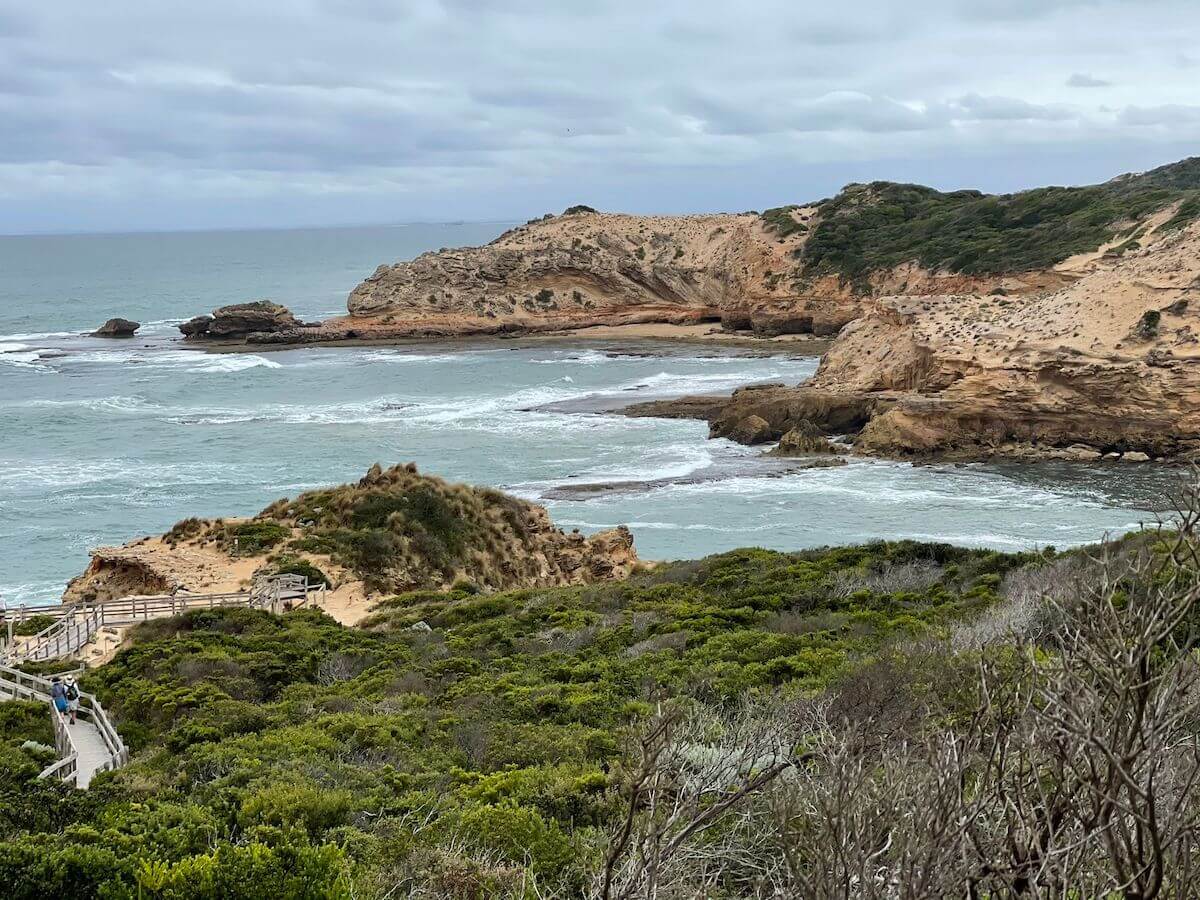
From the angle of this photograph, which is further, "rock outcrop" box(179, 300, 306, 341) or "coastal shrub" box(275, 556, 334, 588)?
"rock outcrop" box(179, 300, 306, 341)

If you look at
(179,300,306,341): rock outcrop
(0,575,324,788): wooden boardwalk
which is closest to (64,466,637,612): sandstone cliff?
(0,575,324,788): wooden boardwalk

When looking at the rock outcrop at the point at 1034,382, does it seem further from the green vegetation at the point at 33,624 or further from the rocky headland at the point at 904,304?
the green vegetation at the point at 33,624

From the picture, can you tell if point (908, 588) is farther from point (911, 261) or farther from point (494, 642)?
point (911, 261)

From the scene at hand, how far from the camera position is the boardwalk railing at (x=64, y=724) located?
37.3 ft

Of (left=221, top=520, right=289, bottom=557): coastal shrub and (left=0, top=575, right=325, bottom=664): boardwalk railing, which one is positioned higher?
(left=221, top=520, right=289, bottom=557): coastal shrub

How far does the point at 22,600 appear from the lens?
1033 inches

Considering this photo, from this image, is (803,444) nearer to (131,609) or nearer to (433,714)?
(131,609)

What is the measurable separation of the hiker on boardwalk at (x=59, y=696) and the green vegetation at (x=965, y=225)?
5954 centimetres

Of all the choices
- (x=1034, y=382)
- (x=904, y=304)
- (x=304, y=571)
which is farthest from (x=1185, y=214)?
(x=304, y=571)

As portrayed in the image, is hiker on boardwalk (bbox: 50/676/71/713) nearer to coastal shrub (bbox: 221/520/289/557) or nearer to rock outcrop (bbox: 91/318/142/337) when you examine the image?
coastal shrub (bbox: 221/520/289/557)

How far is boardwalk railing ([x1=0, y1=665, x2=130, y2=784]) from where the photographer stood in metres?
11.4

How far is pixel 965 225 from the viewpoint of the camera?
78.2 m

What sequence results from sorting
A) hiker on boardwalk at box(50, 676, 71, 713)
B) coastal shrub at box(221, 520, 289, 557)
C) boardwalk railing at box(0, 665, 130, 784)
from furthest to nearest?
coastal shrub at box(221, 520, 289, 557) → hiker on boardwalk at box(50, 676, 71, 713) → boardwalk railing at box(0, 665, 130, 784)

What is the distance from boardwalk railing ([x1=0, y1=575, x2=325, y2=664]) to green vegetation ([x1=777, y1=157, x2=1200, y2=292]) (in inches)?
2091
